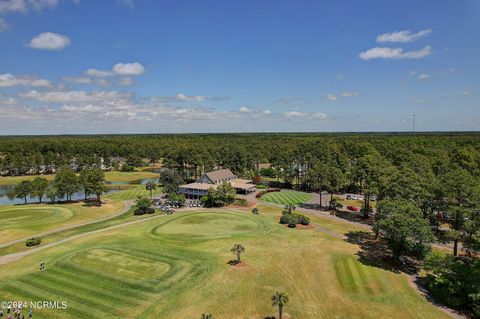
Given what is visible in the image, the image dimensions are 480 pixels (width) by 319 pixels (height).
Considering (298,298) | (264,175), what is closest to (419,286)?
(298,298)

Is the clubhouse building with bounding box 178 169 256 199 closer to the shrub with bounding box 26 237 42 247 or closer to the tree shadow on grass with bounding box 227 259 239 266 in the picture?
the shrub with bounding box 26 237 42 247

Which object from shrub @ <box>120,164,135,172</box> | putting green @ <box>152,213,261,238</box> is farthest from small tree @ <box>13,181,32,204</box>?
shrub @ <box>120,164,135,172</box>

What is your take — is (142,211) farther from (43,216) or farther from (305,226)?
(305,226)

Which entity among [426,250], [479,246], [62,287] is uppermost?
[479,246]

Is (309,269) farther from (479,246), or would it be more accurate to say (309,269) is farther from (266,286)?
(479,246)

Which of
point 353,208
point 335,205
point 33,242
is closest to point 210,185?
point 335,205
